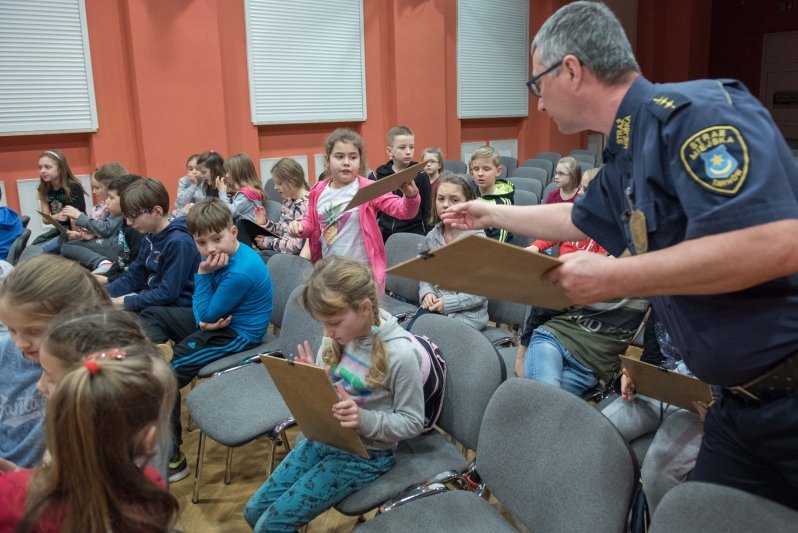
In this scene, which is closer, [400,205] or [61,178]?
[400,205]

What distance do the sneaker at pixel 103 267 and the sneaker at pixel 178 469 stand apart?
66.9 inches

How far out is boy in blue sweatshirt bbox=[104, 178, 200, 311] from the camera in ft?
10.4

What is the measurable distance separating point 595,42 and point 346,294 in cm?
102

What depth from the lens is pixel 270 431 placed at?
7.65ft

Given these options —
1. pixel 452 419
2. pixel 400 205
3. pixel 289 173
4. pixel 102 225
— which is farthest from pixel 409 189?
pixel 102 225

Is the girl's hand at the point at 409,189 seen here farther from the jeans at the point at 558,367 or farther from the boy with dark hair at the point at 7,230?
the boy with dark hair at the point at 7,230

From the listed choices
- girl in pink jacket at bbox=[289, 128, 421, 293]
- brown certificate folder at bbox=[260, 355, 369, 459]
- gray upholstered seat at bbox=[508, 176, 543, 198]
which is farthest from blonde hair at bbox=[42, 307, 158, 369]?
gray upholstered seat at bbox=[508, 176, 543, 198]

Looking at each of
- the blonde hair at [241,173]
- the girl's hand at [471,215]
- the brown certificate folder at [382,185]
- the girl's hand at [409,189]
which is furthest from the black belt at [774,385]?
the blonde hair at [241,173]

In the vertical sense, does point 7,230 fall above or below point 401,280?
above

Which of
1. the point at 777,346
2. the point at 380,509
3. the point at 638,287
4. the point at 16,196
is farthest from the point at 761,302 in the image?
the point at 16,196

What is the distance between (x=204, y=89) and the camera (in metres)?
6.72

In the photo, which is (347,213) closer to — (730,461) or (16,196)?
(730,461)

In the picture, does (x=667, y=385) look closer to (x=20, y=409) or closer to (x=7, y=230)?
(x=20, y=409)

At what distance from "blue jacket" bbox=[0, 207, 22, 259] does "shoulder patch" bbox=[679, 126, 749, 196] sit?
4.69 metres
